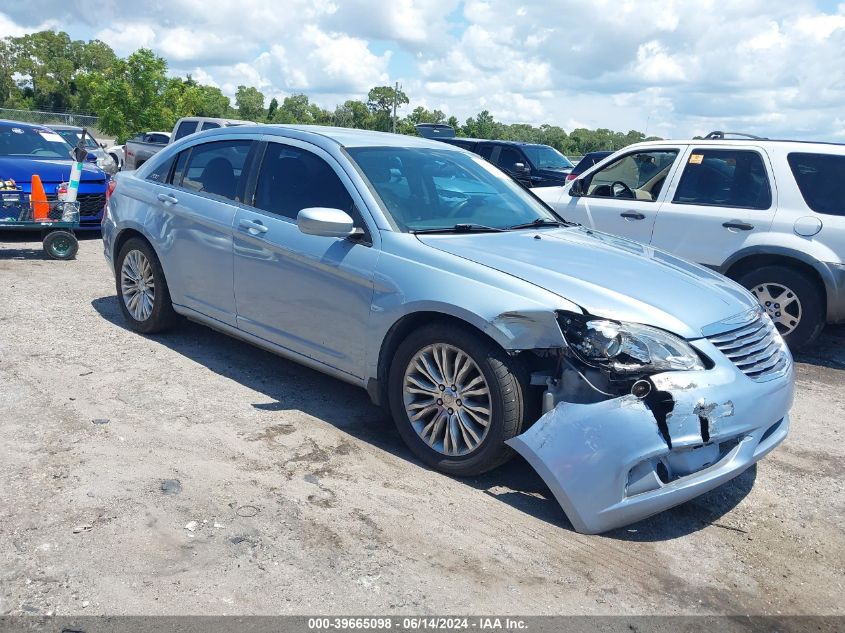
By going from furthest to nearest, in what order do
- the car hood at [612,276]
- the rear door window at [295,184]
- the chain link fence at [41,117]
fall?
the chain link fence at [41,117], the rear door window at [295,184], the car hood at [612,276]

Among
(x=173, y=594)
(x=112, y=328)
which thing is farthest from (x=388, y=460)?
(x=112, y=328)

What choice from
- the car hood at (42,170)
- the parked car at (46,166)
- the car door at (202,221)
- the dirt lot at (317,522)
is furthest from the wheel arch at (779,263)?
the car hood at (42,170)

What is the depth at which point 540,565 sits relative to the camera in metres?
3.51

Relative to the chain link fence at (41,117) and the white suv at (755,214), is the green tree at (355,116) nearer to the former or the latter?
the chain link fence at (41,117)

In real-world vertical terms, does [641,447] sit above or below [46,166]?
below

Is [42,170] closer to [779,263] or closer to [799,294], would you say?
[779,263]

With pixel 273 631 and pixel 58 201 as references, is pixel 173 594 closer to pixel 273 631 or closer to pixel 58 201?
pixel 273 631

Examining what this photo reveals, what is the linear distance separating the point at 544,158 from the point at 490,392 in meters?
14.1

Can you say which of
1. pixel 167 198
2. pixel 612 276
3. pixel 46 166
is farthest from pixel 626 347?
pixel 46 166

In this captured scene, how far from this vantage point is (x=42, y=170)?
1077 centimetres

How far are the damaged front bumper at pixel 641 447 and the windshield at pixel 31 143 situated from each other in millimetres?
10258

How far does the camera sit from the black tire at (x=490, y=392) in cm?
395

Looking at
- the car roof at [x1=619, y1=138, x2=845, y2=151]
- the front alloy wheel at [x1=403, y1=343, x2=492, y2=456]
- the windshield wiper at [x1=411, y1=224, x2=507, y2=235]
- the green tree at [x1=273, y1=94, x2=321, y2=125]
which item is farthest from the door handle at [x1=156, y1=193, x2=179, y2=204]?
the green tree at [x1=273, y1=94, x2=321, y2=125]

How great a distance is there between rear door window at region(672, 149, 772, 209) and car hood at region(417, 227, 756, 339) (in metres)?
2.75
